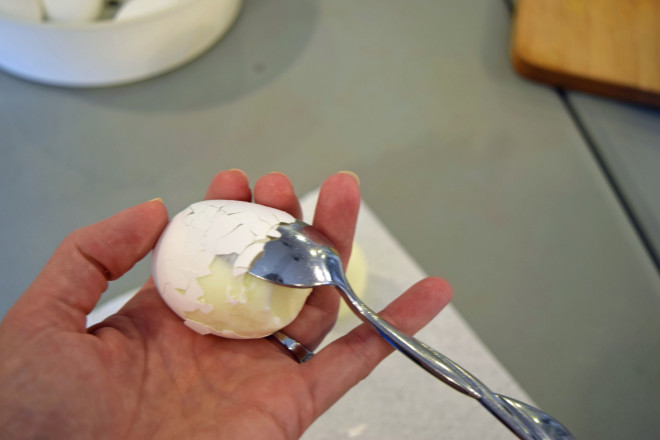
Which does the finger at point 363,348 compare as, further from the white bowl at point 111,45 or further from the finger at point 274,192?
the white bowl at point 111,45

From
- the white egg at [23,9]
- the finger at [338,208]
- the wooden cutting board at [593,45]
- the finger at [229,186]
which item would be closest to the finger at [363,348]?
the finger at [338,208]

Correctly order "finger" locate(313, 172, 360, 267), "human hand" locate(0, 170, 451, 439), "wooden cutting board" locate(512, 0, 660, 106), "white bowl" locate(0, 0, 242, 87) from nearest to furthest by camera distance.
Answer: "human hand" locate(0, 170, 451, 439), "finger" locate(313, 172, 360, 267), "white bowl" locate(0, 0, 242, 87), "wooden cutting board" locate(512, 0, 660, 106)

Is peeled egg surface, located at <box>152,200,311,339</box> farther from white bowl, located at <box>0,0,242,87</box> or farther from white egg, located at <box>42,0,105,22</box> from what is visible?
white egg, located at <box>42,0,105,22</box>

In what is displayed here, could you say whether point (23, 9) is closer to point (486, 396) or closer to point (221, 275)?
point (221, 275)

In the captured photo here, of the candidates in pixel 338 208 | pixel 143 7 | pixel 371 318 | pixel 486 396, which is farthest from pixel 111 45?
pixel 486 396

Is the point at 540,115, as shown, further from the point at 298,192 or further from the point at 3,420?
the point at 3,420

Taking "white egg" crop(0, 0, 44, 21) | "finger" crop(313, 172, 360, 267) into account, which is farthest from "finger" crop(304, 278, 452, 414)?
"white egg" crop(0, 0, 44, 21)

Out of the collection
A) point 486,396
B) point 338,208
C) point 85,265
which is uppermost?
point 85,265
